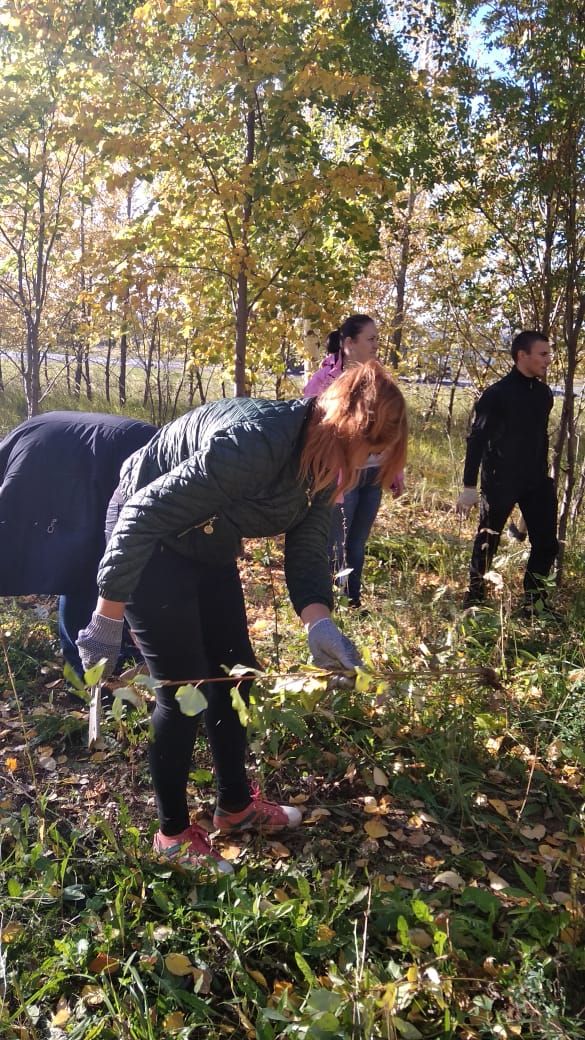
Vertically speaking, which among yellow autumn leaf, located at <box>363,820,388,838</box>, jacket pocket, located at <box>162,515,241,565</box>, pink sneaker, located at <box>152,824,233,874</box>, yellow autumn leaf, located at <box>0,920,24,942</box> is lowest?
yellow autumn leaf, located at <box>0,920,24,942</box>

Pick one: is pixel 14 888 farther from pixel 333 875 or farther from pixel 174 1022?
pixel 333 875

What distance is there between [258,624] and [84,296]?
6.97ft

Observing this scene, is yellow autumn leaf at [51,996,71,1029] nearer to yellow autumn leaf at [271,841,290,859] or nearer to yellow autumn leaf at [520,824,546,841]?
yellow autumn leaf at [271,841,290,859]

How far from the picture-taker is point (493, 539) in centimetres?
412

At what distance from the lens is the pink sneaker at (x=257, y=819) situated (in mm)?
2379

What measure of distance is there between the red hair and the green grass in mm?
516

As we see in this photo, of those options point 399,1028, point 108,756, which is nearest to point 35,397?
point 108,756

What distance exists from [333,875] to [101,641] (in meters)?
0.93

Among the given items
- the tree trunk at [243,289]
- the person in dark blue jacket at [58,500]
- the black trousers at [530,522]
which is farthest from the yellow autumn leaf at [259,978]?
the tree trunk at [243,289]

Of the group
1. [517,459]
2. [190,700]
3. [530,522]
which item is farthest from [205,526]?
[530,522]

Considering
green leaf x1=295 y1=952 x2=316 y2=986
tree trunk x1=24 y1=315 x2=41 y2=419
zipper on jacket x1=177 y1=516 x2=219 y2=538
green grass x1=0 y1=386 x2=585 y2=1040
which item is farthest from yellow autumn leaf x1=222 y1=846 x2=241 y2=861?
tree trunk x1=24 y1=315 x2=41 y2=419

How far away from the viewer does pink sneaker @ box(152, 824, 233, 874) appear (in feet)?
7.00

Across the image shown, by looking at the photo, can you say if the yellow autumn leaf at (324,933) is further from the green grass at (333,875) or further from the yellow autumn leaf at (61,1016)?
the yellow autumn leaf at (61,1016)

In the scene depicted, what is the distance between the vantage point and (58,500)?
2.83 m
